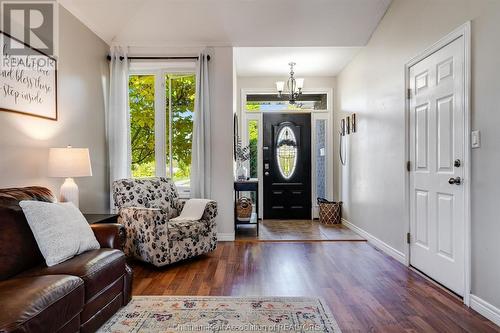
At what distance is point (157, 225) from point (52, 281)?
1.35m

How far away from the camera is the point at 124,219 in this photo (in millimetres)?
3061

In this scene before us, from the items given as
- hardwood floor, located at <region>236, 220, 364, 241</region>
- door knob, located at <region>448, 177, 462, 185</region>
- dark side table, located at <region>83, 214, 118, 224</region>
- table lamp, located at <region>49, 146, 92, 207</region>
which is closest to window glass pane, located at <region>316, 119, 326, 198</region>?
hardwood floor, located at <region>236, 220, 364, 241</region>

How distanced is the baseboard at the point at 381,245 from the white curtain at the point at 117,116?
3.30m

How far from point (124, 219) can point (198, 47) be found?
2425mm

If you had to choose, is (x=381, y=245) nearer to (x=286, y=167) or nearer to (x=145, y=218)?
(x=286, y=167)

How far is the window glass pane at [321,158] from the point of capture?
5.84m

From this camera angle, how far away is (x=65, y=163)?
8.89ft

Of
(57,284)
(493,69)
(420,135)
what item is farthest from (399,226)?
(57,284)

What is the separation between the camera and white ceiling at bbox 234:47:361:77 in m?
4.45

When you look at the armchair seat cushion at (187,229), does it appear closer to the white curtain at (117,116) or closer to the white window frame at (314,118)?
the white curtain at (117,116)

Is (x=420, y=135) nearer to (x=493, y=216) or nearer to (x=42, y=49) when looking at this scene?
(x=493, y=216)

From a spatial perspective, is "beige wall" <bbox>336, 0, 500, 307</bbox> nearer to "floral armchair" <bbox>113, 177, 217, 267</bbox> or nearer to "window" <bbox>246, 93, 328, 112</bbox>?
"window" <bbox>246, 93, 328, 112</bbox>

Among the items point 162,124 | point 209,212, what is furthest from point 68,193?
point 162,124

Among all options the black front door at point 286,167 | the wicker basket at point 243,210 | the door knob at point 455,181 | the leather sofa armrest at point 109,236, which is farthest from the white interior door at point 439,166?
the black front door at point 286,167
